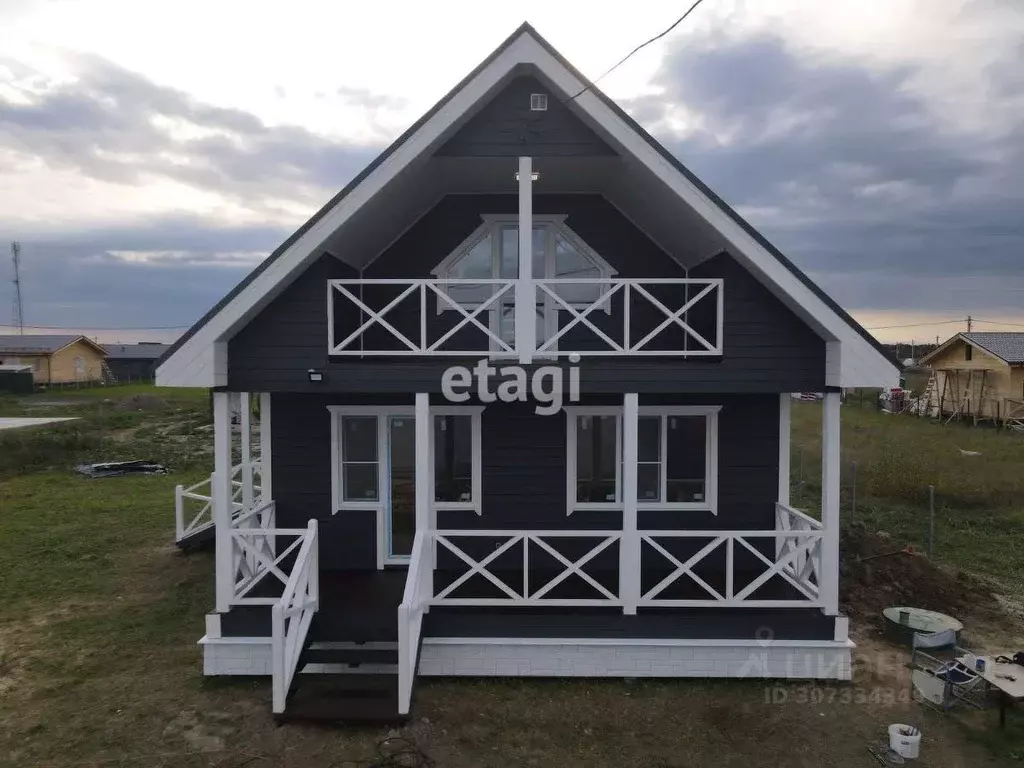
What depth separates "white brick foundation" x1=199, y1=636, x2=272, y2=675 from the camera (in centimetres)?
743

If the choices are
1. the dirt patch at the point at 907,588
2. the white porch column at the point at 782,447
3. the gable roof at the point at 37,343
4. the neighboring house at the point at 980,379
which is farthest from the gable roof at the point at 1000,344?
the gable roof at the point at 37,343

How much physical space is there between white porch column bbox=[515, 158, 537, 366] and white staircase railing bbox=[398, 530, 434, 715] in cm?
265

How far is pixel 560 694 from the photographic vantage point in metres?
7.19

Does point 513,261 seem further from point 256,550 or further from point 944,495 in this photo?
point 944,495

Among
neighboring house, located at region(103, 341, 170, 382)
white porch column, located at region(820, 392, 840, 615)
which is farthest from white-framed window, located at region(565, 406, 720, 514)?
neighboring house, located at region(103, 341, 170, 382)

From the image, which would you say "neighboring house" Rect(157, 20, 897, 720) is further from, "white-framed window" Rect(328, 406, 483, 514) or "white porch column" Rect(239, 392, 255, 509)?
"white porch column" Rect(239, 392, 255, 509)

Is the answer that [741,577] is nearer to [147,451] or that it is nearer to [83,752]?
[83,752]

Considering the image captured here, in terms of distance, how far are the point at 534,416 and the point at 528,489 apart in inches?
44.2

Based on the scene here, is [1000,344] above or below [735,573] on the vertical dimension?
above

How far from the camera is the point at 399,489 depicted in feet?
30.9

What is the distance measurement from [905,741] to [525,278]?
622 cm

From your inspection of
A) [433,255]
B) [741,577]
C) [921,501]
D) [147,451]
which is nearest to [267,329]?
[433,255]

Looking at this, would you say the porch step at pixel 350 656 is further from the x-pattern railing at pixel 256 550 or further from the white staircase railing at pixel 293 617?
the x-pattern railing at pixel 256 550

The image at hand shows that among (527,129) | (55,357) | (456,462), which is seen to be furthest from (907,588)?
(55,357)
